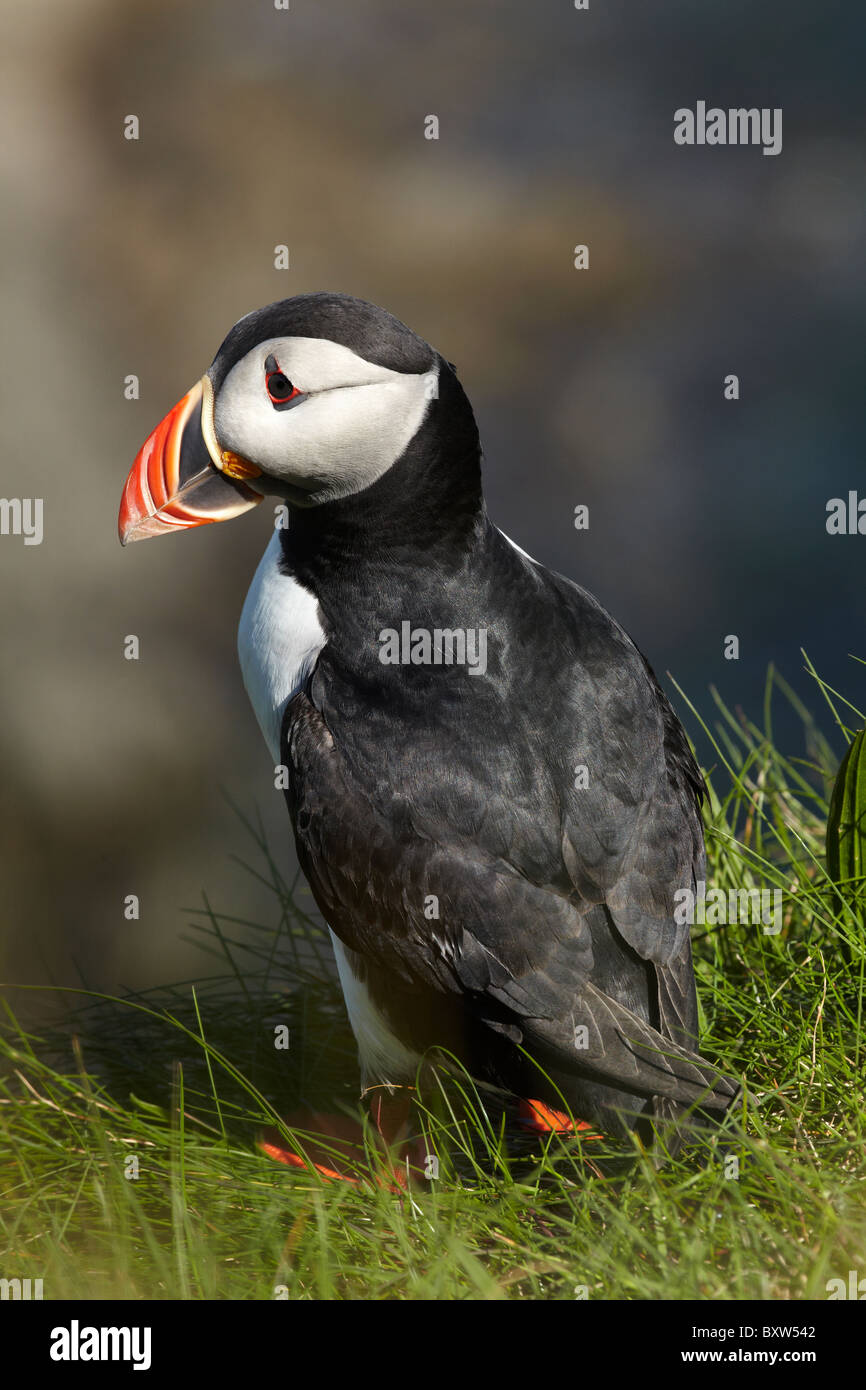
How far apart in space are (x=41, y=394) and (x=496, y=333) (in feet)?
8.67

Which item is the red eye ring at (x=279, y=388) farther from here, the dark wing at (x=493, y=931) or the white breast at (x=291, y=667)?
the dark wing at (x=493, y=931)

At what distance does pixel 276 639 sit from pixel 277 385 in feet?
1.95

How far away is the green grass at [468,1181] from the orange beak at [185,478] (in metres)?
1.11

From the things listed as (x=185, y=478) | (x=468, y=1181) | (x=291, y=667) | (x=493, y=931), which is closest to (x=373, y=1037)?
(x=468, y=1181)

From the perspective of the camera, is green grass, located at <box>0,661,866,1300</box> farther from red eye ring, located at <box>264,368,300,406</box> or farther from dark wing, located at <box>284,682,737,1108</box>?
red eye ring, located at <box>264,368,300,406</box>

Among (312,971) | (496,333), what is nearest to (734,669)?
(496,333)

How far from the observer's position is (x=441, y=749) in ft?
8.91

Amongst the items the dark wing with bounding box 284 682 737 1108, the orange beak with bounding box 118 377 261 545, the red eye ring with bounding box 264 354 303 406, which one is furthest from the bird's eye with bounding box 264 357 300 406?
the dark wing with bounding box 284 682 737 1108

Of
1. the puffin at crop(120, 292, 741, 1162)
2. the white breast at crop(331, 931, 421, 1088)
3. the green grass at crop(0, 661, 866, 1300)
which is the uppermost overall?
the puffin at crop(120, 292, 741, 1162)

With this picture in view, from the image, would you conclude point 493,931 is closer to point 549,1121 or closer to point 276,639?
point 549,1121

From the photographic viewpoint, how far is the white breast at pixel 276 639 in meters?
2.92

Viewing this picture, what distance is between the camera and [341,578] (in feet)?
9.41

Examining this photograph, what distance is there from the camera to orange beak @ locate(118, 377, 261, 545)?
272cm

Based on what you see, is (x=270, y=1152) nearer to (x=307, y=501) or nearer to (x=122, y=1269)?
(x=122, y=1269)
